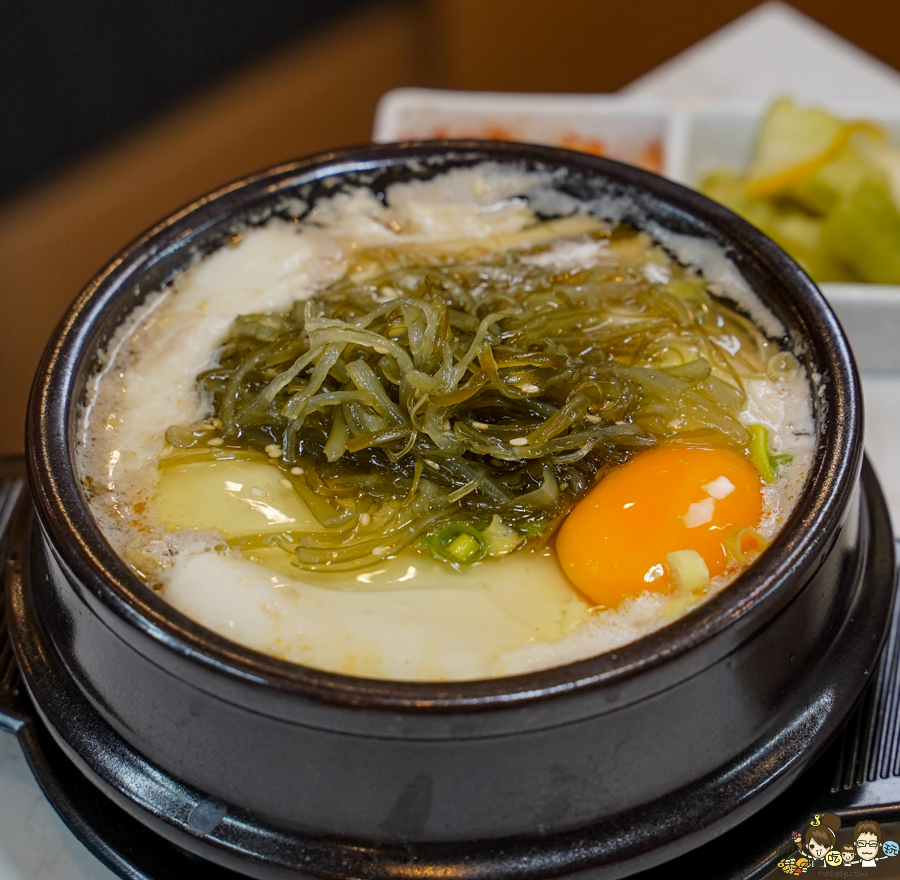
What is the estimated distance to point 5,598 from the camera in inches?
60.9

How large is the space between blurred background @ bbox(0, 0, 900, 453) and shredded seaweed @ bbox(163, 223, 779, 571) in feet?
Answer: 6.71

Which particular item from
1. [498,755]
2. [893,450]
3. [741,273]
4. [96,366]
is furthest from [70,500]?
[893,450]

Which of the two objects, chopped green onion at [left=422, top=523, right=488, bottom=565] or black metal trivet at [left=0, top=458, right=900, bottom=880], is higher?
chopped green onion at [left=422, top=523, right=488, bottom=565]

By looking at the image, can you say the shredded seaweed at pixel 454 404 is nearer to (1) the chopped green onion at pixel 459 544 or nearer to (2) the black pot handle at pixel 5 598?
(1) the chopped green onion at pixel 459 544

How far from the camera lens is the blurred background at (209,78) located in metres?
3.84

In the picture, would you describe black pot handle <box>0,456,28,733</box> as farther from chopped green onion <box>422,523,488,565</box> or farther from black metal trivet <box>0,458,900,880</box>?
chopped green onion <box>422,523,488,565</box>

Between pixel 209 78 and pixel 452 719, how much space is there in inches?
151

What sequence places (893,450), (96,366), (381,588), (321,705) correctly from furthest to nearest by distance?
1. (893,450)
2. (96,366)
3. (381,588)
4. (321,705)

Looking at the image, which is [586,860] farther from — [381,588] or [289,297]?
[289,297]

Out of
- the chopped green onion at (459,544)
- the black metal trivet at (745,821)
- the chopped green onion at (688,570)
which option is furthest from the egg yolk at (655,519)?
the black metal trivet at (745,821)

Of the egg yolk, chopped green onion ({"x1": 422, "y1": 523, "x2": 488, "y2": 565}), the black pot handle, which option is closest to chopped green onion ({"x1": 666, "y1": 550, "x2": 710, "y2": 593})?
the egg yolk

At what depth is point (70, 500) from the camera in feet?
4.21

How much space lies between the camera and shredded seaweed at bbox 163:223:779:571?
1.44 m

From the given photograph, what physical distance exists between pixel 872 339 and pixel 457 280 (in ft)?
3.92
